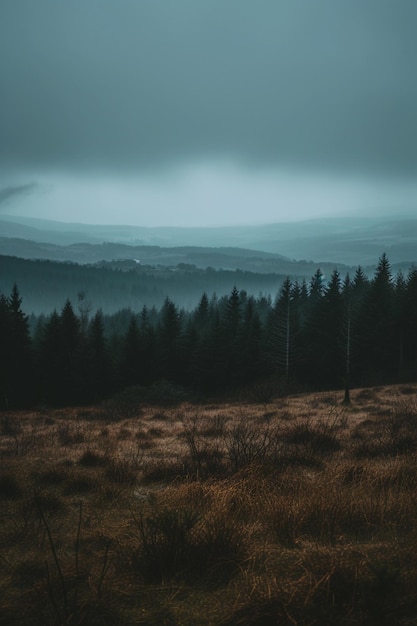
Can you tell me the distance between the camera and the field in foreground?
239 cm

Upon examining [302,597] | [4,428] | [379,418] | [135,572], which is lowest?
[4,428]

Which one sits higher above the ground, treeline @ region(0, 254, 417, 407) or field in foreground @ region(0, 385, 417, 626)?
field in foreground @ region(0, 385, 417, 626)

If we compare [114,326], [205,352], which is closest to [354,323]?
[205,352]

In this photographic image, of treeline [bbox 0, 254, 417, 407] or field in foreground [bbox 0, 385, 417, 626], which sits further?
treeline [bbox 0, 254, 417, 407]

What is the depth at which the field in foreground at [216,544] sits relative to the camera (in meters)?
2.39

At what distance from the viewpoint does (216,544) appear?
10.4 ft

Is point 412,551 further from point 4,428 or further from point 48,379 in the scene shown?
point 48,379

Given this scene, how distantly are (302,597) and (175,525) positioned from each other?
1.18 m

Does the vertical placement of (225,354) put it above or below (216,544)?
below

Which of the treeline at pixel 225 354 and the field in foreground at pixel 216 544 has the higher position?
the field in foreground at pixel 216 544

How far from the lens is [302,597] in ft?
8.01

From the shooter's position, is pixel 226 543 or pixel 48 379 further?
pixel 48 379

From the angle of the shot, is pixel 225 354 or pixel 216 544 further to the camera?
pixel 225 354

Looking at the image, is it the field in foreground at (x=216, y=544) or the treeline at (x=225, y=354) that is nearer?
the field in foreground at (x=216, y=544)
